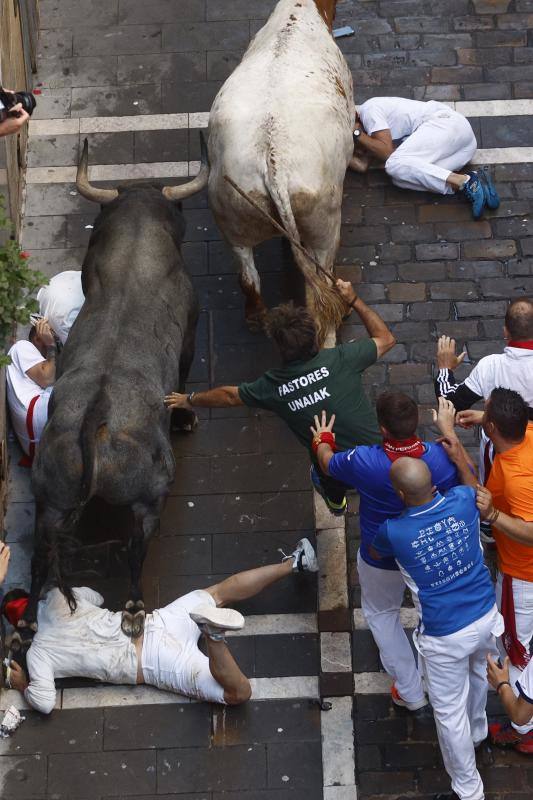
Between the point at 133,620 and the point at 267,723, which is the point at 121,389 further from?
the point at 267,723

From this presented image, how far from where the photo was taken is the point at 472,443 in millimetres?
10164

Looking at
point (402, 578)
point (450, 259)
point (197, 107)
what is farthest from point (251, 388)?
point (197, 107)

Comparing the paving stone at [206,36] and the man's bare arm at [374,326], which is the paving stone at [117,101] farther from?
the man's bare arm at [374,326]

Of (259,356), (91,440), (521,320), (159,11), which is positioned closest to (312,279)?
(259,356)

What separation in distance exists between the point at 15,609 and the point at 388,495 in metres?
2.83

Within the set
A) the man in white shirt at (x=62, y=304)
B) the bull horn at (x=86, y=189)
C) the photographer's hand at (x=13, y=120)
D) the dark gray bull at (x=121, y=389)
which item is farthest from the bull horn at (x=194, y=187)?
the photographer's hand at (x=13, y=120)

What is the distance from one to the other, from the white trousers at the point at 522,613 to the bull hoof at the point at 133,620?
229 centimetres

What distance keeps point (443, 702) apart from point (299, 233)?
4005mm

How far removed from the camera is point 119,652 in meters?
8.75

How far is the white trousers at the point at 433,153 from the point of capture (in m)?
12.0

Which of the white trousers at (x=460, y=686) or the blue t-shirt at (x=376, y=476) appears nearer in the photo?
the white trousers at (x=460, y=686)

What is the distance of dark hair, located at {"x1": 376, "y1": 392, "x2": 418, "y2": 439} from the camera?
7.41 metres

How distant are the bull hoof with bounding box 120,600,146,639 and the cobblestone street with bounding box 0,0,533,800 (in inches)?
15.5

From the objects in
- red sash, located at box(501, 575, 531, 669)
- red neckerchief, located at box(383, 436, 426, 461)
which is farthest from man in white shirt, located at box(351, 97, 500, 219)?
red neckerchief, located at box(383, 436, 426, 461)
